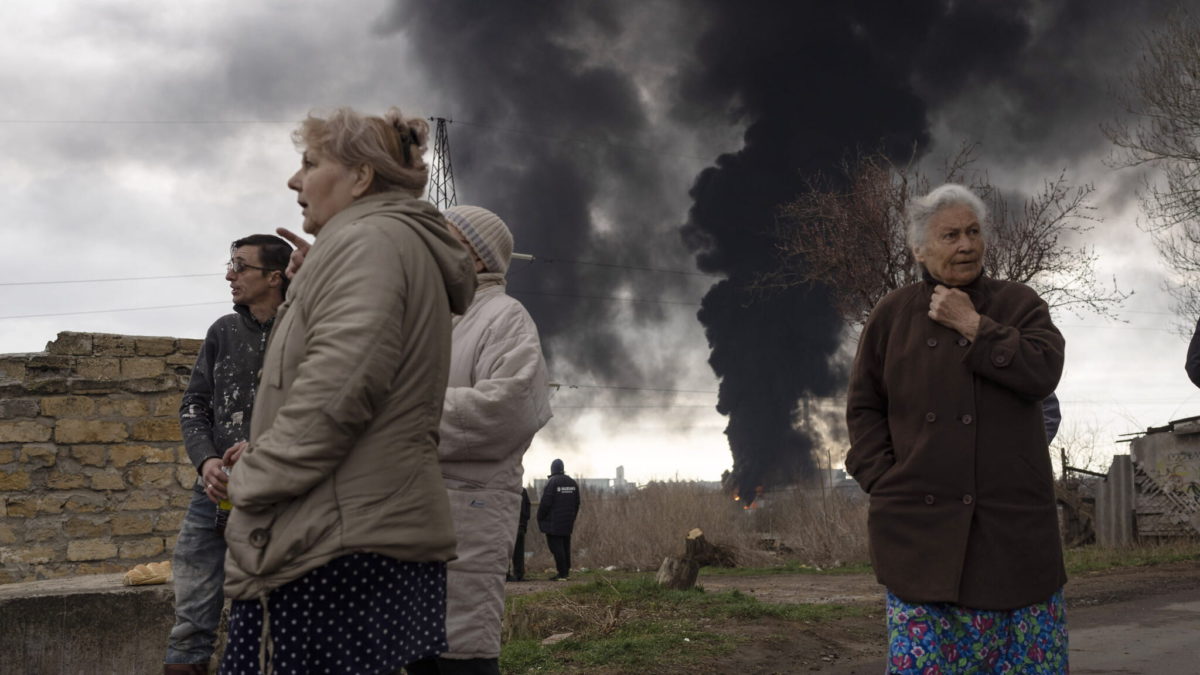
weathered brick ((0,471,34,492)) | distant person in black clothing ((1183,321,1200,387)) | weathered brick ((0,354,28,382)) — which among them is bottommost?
weathered brick ((0,471,34,492))

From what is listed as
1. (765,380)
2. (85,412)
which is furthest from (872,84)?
(85,412)


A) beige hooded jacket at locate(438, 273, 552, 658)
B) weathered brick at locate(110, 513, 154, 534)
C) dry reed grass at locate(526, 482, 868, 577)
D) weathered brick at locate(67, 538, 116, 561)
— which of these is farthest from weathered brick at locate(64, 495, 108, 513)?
dry reed grass at locate(526, 482, 868, 577)

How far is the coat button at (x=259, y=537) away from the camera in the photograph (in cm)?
234

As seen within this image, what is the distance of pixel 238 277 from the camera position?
465cm

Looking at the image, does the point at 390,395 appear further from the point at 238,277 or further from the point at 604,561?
the point at 604,561

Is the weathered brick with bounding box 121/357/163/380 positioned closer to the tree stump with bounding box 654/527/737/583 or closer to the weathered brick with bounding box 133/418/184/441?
the weathered brick with bounding box 133/418/184/441

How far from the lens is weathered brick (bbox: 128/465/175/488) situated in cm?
978

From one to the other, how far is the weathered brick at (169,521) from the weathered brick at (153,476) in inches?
9.3

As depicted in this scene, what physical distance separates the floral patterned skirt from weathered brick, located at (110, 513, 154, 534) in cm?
805

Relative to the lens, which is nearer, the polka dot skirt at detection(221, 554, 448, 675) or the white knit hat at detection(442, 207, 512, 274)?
the polka dot skirt at detection(221, 554, 448, 675)

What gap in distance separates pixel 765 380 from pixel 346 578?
67.9m

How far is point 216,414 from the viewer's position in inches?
179

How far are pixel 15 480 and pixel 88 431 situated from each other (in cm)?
70

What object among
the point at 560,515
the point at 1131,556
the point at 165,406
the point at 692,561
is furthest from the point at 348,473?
the point at 560,515
